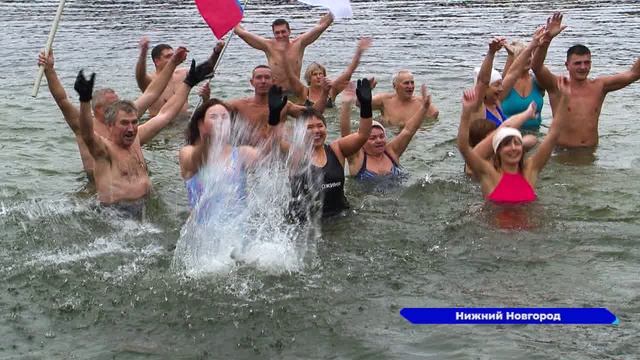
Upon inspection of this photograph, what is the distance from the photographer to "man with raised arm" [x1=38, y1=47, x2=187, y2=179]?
322 inches

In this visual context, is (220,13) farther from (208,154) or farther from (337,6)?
(208,154)

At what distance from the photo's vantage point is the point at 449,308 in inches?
265

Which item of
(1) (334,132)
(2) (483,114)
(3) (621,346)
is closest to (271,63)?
(1) (334,132)

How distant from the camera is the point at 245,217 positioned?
328 inches

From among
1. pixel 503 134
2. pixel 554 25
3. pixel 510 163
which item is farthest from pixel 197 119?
pixel 554 25

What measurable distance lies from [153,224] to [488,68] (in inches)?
160

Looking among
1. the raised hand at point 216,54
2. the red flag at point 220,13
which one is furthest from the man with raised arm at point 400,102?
the red flag at point 220,13

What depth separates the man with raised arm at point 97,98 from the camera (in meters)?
8.18

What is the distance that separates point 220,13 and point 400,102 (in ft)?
15.0

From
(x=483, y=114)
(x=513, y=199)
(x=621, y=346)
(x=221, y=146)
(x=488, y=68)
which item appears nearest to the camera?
(x=621, y=346)

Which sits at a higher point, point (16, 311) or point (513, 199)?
point (513, 199)

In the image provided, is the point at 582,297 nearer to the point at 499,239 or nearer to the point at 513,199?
the point at 499,239

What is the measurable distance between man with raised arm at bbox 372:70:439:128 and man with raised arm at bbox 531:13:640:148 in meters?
2.19

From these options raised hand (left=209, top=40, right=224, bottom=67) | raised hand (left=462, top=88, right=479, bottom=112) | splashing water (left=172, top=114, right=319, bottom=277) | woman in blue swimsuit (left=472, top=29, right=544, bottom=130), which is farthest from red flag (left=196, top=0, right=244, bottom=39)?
woman in blue swimsuit (left=472, top=29, right=544, bottom=130)
